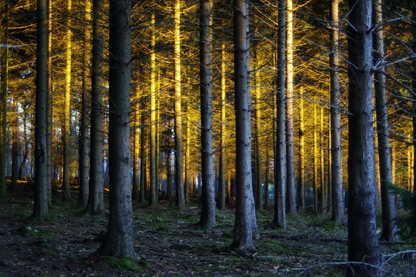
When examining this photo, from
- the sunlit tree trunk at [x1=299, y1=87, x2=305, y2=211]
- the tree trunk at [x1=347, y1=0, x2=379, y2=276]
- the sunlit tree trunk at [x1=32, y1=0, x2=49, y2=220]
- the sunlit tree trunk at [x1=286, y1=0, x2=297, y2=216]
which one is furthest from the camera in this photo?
the sunlit tree trunk at [x1=299, y1=87, x2=305, y2=211]

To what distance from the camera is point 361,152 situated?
19.5 feet

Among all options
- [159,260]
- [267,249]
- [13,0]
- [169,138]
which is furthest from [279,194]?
[169,138]

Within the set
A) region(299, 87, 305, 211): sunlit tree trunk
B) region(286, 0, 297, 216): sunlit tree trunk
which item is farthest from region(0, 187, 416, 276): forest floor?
region(299, 87, 305, 211): sunlit tree trunk

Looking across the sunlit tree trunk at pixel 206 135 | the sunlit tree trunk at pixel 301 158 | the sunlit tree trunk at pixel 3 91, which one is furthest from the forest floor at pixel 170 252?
the sunlit tree trunk at pixel 301 158

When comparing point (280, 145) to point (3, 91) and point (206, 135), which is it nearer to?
point (206, 135)

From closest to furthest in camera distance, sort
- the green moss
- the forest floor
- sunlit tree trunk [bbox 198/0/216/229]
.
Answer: the forest floor < the green moss < sunlit tree trunk [bbox 198/0/216/229]

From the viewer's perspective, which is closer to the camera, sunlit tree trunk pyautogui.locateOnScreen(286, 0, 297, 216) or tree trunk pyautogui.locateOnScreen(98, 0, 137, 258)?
tree trunk pyautogui.locateOnScreen(98, 0, 137, 258)

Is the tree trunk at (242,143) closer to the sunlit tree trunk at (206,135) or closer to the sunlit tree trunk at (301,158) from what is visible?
the sunlit tree trunk at (206,135)

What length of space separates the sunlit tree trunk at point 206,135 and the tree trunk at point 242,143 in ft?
12.0

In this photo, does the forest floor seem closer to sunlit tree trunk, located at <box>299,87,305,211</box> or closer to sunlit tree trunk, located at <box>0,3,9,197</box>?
sunlit tree trunk, located at <box>0,3,9,197</box>

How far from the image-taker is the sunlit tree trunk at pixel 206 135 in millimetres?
13250

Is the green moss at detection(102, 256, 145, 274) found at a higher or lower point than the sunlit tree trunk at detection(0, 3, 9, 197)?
lower

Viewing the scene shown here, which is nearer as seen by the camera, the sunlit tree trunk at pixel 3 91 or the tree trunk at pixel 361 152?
the tree trunk at pixel 361 152

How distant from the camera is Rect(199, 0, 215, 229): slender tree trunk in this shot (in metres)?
13.2
